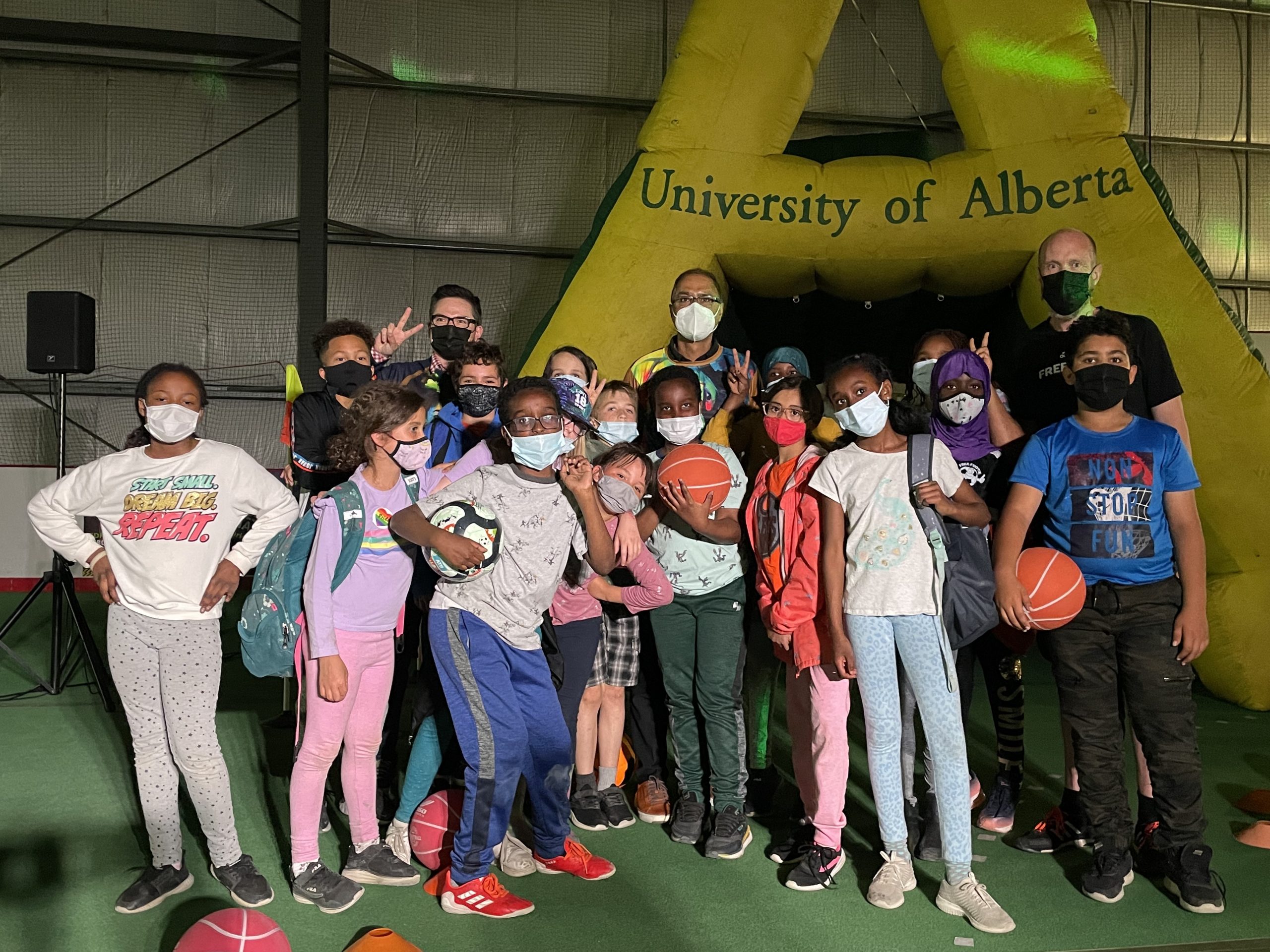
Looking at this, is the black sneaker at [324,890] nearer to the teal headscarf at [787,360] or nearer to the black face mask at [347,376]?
the black face mask at [347,376]

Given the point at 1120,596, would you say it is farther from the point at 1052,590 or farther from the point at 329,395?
the point at 329,395

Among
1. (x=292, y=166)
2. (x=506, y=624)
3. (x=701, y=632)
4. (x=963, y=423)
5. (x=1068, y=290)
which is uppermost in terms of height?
(x=292, y=166)

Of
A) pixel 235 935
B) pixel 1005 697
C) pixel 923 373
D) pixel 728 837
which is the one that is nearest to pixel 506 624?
pixel 235 935

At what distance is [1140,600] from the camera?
3146 millimetres

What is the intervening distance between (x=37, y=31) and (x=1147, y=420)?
10.3 meters

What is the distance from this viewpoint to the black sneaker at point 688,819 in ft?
12.0

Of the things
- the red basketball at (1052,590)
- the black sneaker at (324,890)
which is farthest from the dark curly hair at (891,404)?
the black sneaker at (324,890)

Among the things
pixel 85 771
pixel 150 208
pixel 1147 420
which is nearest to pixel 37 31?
pixel 150 208

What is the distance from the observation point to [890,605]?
10.1 feet

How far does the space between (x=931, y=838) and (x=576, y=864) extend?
45.2 inches

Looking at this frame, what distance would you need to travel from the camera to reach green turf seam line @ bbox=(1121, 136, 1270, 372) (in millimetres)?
5309

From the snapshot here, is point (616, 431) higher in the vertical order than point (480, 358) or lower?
lower

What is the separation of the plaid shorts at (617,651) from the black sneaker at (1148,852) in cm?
175

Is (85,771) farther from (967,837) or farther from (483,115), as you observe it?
(483,115)
